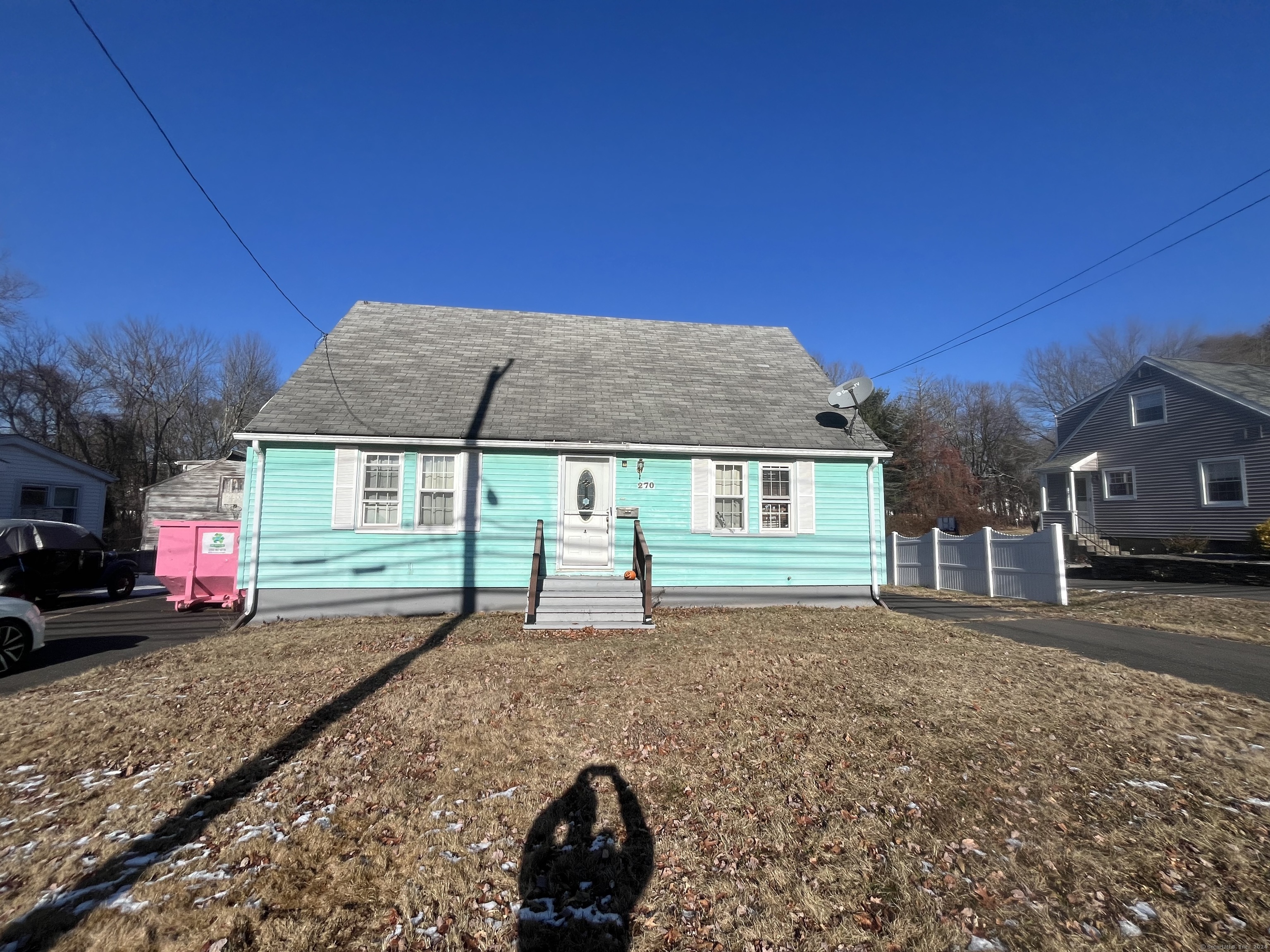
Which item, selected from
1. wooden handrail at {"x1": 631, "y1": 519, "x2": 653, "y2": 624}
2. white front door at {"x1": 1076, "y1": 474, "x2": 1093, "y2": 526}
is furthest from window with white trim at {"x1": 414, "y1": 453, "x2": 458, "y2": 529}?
white front door at {"x1": 1076, "y1": 474, "x2": 1093, "y2": 526}

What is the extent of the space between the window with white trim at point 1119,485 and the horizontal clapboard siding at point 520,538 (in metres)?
16.8

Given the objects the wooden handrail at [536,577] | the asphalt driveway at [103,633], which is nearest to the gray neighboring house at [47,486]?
the asphalt driveway at [103,633]

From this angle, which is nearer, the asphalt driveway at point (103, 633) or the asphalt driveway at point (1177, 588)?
the asphalt driveway at point (103, 633)

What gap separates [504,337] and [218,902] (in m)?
13.0

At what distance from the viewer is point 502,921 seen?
9.65 feet

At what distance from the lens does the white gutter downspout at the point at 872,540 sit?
484 inches

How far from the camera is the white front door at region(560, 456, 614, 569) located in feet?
37.7

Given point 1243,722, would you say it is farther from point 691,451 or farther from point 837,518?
point 691,451

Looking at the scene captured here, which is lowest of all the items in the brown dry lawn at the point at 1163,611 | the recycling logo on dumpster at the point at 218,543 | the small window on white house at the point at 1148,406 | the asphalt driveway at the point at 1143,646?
the asphalt driveway at the point at 1143,646

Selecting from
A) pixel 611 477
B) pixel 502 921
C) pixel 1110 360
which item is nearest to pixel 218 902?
pixel 502 921

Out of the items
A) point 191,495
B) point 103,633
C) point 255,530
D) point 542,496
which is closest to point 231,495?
point 191,495

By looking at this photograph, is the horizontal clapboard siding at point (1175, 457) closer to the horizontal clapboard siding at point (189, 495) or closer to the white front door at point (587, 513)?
the white front door at point (587, 513)

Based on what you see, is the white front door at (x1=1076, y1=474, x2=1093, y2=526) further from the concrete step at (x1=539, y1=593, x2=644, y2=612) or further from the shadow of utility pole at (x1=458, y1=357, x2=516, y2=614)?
the shadow of utility pole at (x1=458, y1=357, x2=516, y2=614)

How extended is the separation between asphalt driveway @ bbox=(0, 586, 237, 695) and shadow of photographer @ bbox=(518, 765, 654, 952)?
706cm
